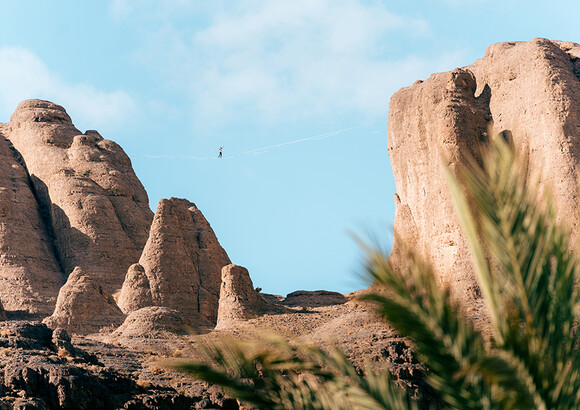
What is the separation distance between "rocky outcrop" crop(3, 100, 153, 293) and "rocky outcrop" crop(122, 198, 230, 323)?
23.3 feet

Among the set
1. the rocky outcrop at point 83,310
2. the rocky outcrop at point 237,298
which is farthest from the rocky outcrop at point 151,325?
the rocky outcrop at point 237,298

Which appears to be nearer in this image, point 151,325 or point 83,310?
point 151,325

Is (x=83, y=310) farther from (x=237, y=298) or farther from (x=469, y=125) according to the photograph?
(x=469, y=125)

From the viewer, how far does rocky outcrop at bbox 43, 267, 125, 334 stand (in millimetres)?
37656

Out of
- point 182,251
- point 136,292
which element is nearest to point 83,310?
point 136,292

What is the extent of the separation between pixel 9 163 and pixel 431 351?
193 feet

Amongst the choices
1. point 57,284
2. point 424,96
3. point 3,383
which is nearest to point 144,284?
point 57,284

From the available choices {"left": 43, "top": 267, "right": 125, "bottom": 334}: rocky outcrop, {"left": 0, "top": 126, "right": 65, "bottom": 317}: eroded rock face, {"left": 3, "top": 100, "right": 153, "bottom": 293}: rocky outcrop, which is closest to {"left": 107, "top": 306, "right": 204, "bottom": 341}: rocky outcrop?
{"left": 43, "top": 267, "right": 125, "bottom": 334}: rocky outcrop

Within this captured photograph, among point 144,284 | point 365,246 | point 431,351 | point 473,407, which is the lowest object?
point 473,407

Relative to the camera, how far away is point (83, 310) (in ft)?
126

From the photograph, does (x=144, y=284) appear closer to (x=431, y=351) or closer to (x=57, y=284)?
(x=57, y=284)

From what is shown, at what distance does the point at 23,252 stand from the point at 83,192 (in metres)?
6.81

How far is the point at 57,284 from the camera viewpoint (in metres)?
49.3

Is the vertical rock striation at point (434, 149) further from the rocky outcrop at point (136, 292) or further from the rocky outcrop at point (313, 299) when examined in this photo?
the rocky outcrop at point (136, 292)
